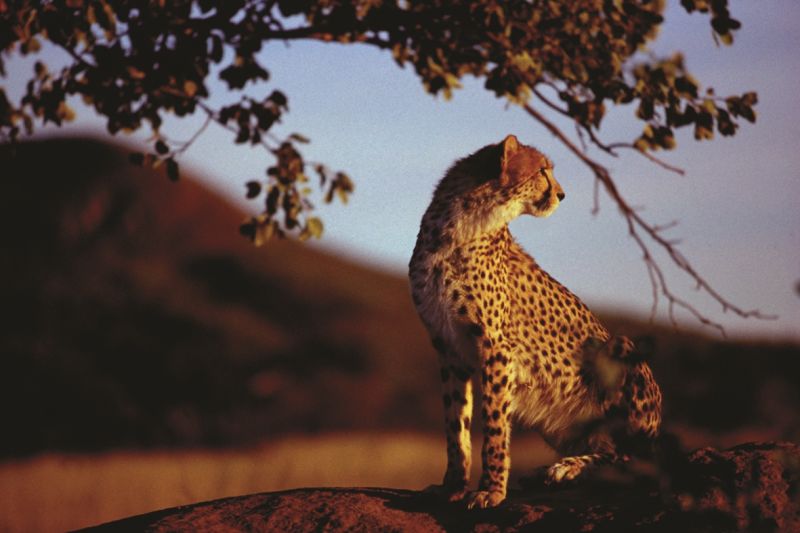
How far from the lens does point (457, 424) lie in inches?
195

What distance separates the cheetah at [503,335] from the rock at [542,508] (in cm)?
23

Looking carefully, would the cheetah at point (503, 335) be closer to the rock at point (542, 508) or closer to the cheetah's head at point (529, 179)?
the cheetah's head at point (529, 179)

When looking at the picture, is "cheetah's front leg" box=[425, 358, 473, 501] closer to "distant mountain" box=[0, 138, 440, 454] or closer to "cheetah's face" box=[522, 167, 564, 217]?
"cheetah's face" box=[522, 167, 564, 217]

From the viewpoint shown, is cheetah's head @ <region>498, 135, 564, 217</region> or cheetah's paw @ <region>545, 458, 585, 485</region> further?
cheetah's head @ <region>498, 135, 564, 217</region>

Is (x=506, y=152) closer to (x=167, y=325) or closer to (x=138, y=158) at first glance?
(x=138, y=158)

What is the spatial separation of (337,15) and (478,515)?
10.6 feet

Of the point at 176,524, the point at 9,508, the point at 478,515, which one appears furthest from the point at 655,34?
the point at 9,508

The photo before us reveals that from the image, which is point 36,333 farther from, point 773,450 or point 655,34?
point 773,450

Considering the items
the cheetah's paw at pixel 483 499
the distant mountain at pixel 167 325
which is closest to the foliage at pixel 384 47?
the cheetah's paw at pixel 483 499

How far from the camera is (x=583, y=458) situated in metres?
4.90

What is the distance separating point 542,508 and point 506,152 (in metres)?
1.69

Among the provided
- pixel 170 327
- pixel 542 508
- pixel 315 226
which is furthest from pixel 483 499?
pixel 170 327

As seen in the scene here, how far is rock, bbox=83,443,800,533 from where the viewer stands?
13.9 ft

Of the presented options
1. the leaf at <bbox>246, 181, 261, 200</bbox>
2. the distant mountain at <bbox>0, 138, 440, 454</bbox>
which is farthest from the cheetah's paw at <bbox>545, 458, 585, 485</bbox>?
the distant mountain at <bbox>0, 138, 440, 454</bbox>
